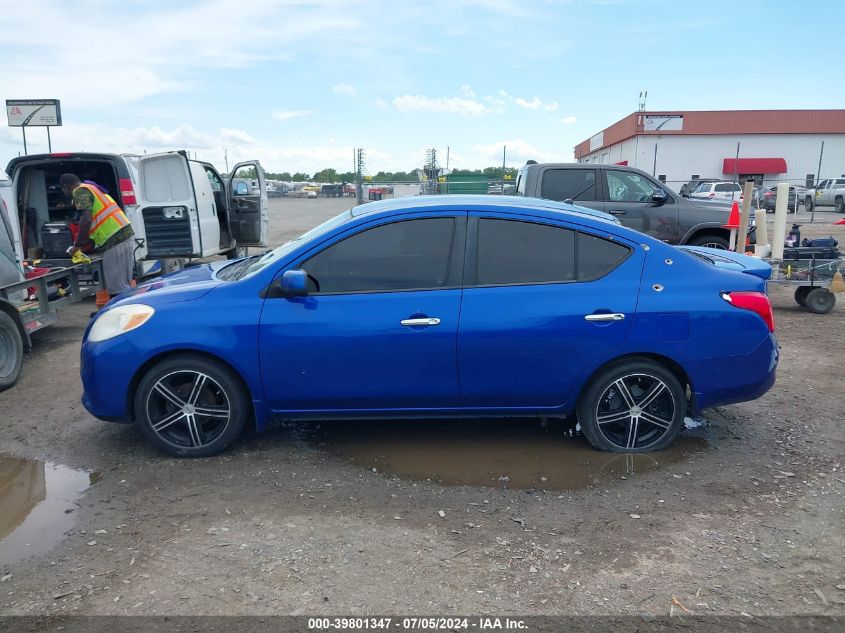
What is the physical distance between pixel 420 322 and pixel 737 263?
7.95 feet

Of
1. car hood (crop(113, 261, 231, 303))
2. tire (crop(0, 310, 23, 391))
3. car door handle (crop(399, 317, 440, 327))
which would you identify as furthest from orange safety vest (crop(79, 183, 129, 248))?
car door handle (crop(399, 317, 440, 327))

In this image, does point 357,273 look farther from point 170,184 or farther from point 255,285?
point 170,184

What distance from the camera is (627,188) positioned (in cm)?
1020

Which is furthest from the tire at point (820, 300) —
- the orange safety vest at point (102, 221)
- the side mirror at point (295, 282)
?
the orange safety vest at point (102, 221)

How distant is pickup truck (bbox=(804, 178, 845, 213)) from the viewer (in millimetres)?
29172

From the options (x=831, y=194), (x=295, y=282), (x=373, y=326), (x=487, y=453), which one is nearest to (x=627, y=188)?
(x=487, y=453)

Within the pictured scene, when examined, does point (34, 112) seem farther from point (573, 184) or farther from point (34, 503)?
point (34, 503)

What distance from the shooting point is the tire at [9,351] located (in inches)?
238

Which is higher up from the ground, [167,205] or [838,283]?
[167,205]

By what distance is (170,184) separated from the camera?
35.3 ft

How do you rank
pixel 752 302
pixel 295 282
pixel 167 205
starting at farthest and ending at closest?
pixel 167 205
pixel 752 302
pixel 295 282

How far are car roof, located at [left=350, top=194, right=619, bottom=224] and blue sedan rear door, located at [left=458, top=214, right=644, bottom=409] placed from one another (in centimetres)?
10

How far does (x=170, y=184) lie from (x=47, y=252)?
2.14 m

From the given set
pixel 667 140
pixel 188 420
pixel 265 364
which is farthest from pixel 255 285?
pixel 667 140
